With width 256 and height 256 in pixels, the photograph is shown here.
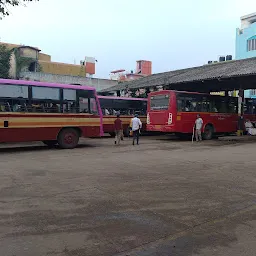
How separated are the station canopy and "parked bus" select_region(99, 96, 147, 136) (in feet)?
11.0

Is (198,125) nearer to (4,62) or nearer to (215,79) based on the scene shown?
(215,79)

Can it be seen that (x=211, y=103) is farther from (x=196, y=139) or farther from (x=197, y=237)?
(x=197, y=237)

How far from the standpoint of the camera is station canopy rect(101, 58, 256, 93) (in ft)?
64.3

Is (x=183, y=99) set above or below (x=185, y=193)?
above

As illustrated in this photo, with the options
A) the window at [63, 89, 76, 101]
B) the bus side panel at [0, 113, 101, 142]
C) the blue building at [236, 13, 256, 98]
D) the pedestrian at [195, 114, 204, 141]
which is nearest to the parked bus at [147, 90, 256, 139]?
the pedestrian at [195, 114, 204, 141]

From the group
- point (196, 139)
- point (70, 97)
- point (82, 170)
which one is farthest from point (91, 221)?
point (196, 139)

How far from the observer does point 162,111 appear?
18.1m

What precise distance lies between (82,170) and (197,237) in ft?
15.9

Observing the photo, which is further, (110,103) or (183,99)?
(110,103)

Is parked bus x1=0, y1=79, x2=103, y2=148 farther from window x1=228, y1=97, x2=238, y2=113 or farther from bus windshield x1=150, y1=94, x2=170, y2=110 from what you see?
window x1=228, y1=97, x2=238, y2=113

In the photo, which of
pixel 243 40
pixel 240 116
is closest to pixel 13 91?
pixel 240 116

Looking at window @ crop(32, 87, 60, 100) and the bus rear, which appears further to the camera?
the bus rear

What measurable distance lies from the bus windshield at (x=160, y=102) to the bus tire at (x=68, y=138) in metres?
5.87

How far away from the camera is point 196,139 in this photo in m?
17.9
